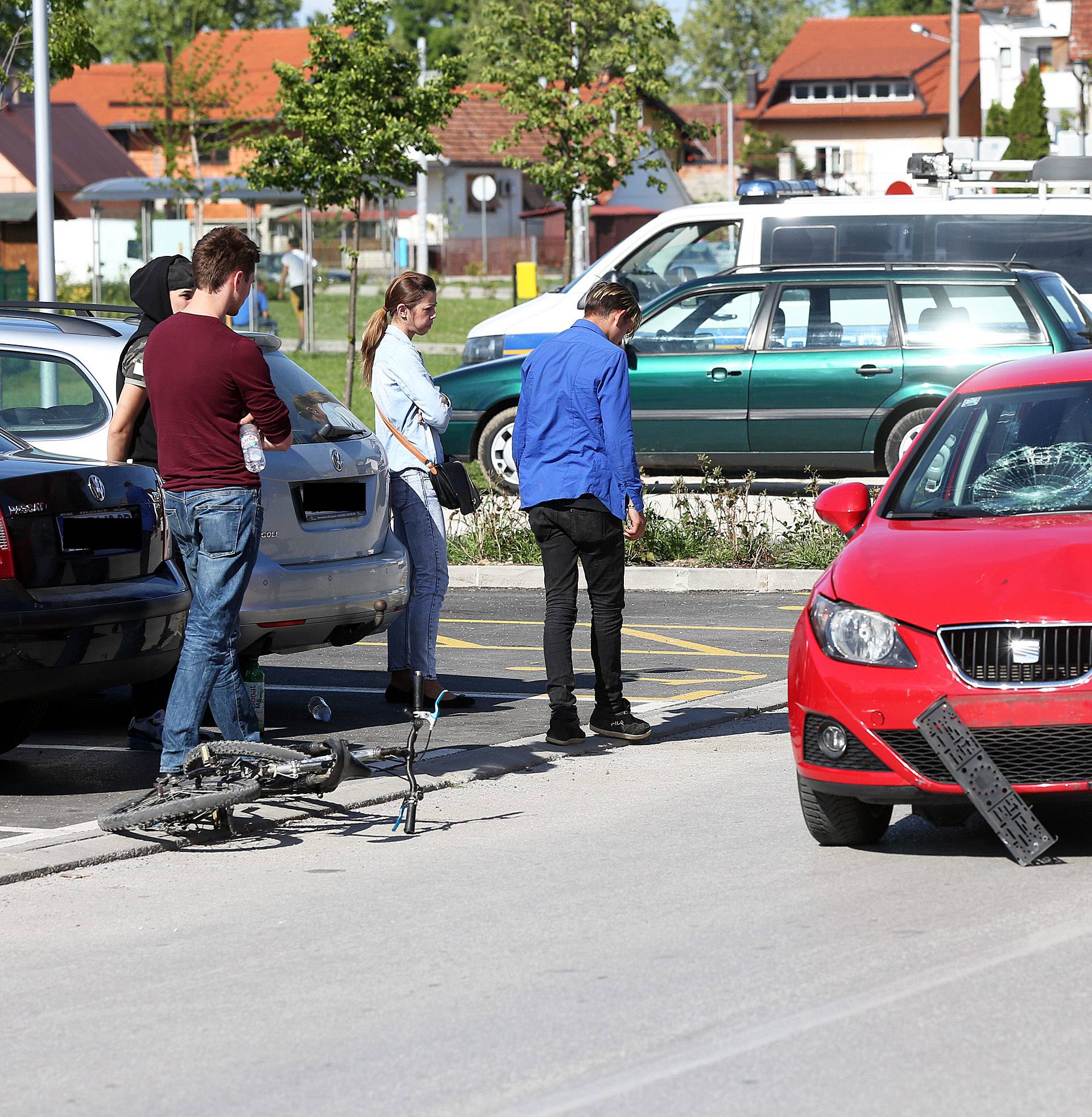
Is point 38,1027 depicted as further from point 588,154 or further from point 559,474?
point 588,154

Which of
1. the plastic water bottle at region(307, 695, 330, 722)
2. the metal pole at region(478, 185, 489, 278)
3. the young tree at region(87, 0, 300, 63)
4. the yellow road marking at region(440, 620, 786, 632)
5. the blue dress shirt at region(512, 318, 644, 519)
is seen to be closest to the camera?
the blue dress shirt at region(512, 318, 644, 519)

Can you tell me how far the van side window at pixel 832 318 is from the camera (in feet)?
52.6

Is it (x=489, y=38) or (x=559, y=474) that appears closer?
(x=559, y=474)

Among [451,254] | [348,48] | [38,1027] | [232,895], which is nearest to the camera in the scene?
[38,1027]

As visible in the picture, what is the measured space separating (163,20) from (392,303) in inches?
2592

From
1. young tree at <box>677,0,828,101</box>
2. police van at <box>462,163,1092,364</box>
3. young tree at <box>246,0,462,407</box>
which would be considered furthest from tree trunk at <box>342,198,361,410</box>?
young tree at <box>677,0,828,101</box>

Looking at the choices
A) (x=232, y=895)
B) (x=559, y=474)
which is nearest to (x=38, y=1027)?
(x=232, y=895)

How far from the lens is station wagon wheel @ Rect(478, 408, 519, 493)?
16.8m

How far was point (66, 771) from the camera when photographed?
8148mm

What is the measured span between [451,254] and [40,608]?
64136 millimetres

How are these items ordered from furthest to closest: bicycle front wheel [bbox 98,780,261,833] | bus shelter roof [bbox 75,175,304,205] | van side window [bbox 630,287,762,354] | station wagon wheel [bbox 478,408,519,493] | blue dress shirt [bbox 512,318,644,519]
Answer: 1. bus shelter roof [bbox 75,175,304,205]
2. station wagon wheel [bbox 478,408,519,493]
3. van side window [bbox 630,287,762,354]
4. blue dress shirt [bbox 512,318,644,519]
5. bicycle front wheel [bbox 98,780,261,833]

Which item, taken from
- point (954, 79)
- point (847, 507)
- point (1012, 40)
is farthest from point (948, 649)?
point (1012, 40)

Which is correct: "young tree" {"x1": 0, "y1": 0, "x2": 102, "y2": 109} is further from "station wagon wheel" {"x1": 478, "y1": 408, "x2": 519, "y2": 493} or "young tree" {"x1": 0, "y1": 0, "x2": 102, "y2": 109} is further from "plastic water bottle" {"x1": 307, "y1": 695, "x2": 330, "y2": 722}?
"plastic water bottle" {"x1": 307, "y1": 695, "x2": 330, "y2": 722}

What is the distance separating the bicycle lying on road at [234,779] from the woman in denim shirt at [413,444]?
2.40 meters
